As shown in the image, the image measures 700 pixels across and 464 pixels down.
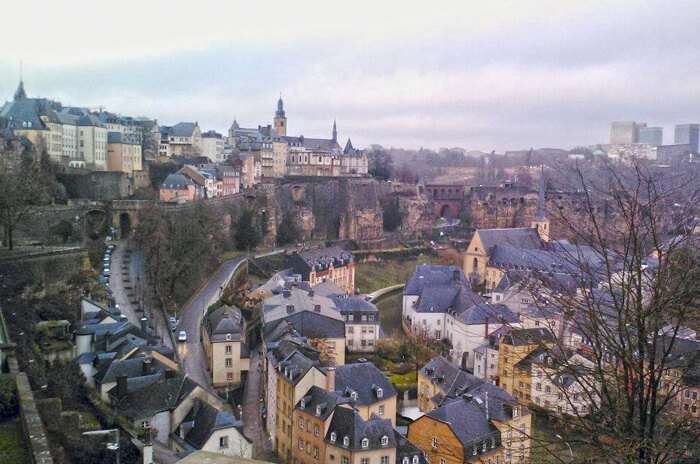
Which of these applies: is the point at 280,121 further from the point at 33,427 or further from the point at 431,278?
the point at 33,427

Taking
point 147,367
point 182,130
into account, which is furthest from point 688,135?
point 147,367

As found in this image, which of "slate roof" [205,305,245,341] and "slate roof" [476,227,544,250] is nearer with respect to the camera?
"slate roof" [205,305,245,341]

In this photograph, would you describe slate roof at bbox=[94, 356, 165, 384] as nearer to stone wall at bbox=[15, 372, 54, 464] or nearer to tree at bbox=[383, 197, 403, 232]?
stone wall at bbox=[15, 372, 54, 464]

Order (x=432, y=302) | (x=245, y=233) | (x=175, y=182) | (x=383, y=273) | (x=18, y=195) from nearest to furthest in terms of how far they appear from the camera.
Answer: (x=18, y=195)
(x=432, y=302)
(x=175, y=182)
(x=245, y=233)
(x=383, y=273)

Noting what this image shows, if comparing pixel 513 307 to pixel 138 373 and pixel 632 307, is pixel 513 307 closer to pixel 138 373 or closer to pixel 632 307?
pixel 138 373

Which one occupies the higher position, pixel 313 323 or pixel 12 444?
pixel 12 444

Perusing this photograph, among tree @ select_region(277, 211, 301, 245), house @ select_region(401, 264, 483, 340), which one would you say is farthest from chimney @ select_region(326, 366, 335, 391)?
tree @ select_region(277, 211, 301, 245)
